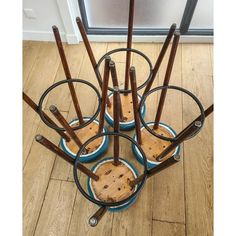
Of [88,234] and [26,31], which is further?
[26,31]

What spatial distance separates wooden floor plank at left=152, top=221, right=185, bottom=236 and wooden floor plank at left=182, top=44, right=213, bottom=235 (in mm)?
29

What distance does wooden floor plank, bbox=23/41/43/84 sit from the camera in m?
1.38

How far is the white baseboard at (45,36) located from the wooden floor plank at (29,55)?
31mm

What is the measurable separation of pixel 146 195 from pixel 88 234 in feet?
0.89

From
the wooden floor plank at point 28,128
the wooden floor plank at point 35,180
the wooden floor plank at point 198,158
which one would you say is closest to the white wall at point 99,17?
the wooden floor plank at point 198,158

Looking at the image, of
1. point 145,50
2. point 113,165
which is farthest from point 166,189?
point 145,50

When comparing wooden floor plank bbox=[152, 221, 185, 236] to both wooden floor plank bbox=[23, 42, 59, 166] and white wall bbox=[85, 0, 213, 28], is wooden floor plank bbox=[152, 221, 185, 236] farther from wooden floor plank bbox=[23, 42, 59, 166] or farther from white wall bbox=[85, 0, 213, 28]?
white wall bbox=[85, 0, 213, 28]

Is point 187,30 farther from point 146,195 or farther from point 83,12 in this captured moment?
point 146,195

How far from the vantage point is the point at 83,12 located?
1.35 metres

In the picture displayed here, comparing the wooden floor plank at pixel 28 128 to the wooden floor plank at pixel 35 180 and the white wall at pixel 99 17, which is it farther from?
the white wall at pixel 99 17

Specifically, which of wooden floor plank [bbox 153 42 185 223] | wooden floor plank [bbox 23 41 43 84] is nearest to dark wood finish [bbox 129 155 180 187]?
wooden floor plank [bbox 153 42 185 223]

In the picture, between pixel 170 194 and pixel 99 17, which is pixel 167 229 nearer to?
pixel 170 194

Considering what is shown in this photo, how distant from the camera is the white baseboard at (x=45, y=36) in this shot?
145 cm
